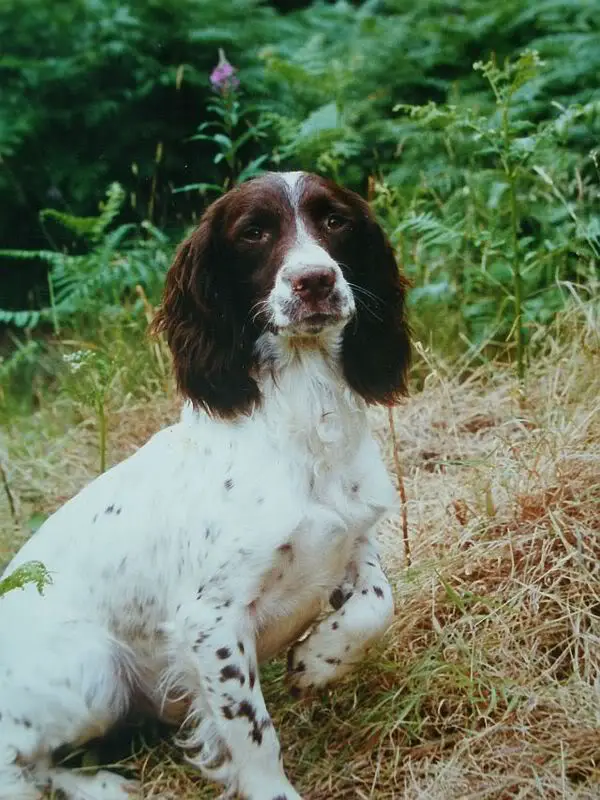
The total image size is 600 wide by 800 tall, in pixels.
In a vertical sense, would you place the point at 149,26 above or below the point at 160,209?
above

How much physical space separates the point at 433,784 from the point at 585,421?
139 cm

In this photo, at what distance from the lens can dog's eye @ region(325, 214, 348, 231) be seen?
2.78 m

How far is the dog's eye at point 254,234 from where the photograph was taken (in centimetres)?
271

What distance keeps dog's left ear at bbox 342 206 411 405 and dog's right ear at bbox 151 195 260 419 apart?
0.29 metres

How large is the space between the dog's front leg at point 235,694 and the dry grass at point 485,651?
0.68ft

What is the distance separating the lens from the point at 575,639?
2.96 m

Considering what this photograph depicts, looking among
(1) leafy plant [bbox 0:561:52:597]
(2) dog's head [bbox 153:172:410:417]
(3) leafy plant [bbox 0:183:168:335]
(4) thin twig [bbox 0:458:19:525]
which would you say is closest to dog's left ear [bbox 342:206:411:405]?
(2) dog's head [bbox 153:172:410:417]

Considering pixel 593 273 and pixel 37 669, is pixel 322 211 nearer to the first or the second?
pixel 37 669

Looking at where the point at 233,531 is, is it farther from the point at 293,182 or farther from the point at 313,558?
the point at 293,182

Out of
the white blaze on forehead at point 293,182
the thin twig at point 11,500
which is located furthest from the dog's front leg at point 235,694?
the thin twig at point 11,500

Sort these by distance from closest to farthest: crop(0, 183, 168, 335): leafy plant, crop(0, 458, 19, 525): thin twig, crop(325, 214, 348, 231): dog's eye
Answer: crop(325, 214, 348, 231): dog's eye
crop(0, 458, 19, 525): thin twig
crop(0, 183, 168, 335): leafy plant

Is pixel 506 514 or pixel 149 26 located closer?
pixel 506 514

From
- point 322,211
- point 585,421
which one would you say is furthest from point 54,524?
point 585,421

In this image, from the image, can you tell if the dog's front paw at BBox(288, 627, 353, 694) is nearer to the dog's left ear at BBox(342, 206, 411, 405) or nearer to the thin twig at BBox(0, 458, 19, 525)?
the dog's left ear at BBox(342, 206, 411, 405)
